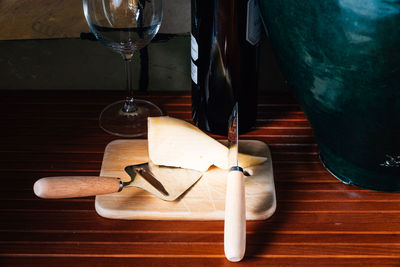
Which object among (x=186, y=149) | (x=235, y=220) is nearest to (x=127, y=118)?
(x=186, y=149)

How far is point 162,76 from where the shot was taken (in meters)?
0.90

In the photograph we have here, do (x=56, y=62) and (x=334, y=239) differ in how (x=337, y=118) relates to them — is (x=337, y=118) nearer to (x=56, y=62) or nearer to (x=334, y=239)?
(x=334, y=239)

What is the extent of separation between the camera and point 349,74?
543 mm

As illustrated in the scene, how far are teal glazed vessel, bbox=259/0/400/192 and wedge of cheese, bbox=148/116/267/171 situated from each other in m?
0.12

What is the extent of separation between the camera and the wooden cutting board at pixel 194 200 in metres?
0.60

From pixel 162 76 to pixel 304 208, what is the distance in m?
0.39

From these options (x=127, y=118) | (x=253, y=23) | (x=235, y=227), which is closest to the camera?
(x=235, y=227)

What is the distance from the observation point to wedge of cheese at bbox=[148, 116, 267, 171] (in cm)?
67

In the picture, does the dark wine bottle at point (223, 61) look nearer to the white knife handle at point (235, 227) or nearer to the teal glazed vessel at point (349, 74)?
the teal glazed vessel at point (349, 74)

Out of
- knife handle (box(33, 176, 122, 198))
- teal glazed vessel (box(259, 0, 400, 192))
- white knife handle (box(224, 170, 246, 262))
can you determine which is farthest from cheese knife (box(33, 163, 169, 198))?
teal glazed vessel (box(259, 0, 400, 192))

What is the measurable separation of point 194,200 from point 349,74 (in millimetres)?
236

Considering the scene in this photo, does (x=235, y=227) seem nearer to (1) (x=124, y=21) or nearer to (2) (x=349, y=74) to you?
(2) (x=349, y=74)

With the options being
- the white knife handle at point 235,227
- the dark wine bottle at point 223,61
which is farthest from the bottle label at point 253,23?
the white knife handle at point 235,227

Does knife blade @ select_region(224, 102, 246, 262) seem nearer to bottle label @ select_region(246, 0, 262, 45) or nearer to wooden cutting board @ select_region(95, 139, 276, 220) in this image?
wooden cutting board @ select_region(95, 139, 276, 220)
